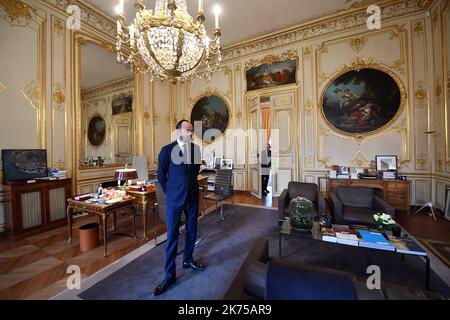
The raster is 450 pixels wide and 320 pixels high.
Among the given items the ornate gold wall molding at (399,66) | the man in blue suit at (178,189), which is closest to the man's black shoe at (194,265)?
the man in blue suit at (178,189)

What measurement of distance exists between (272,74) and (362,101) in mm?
2784

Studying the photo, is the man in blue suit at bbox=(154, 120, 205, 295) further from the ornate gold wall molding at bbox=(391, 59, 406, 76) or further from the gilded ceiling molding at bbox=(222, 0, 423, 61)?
the ornate gold wall molding at bbox=(391, 59, 406, 76)

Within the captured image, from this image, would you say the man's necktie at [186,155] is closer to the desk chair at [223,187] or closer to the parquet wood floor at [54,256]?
the parquet wood floor at [54,256]

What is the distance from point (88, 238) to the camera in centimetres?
300

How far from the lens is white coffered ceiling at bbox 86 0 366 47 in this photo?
4.67 meters

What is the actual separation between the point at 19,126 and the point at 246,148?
5.80m

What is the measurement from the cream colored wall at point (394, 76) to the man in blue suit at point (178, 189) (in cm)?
456

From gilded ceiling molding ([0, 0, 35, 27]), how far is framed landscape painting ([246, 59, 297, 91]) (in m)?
5.65

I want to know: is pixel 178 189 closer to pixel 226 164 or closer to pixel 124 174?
pixel 124 174

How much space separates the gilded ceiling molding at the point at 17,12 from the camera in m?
3.61

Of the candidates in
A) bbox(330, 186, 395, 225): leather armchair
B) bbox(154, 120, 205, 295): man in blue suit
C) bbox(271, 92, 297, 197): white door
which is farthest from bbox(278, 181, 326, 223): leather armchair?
bbox(271, 92, 297, 197): white door

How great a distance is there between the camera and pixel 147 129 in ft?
21.5

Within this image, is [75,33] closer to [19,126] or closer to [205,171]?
[19,126]
